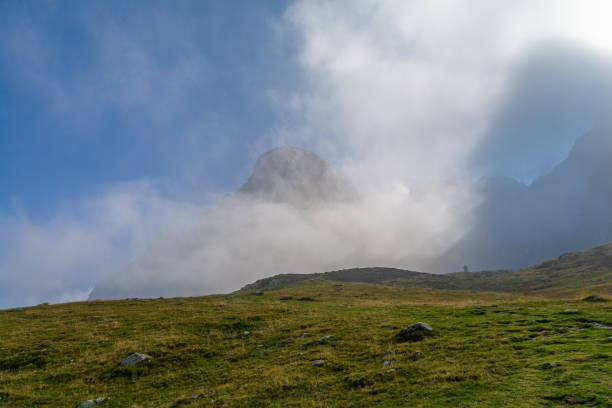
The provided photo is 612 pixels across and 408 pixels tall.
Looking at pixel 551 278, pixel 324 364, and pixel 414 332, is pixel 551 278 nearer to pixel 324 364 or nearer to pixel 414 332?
pixel 414 332

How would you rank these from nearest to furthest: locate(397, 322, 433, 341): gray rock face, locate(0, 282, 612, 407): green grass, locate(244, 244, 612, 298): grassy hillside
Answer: locate(0, 282, 612, 407): green grass, locate(397, 322, 433, 341): gray rock face, locate(244, 244, 612, 298): grassy hillside

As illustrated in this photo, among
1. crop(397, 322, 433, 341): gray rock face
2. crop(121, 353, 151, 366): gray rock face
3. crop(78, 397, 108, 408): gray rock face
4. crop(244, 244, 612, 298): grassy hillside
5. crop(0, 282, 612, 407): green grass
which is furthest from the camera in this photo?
crop(244, 244, 612, 298): grassy hillside

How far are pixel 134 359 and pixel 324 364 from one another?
15369 millimetres

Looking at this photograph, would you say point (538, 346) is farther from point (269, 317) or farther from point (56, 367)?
point (56, 367)

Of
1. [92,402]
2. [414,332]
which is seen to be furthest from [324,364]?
[92,402]

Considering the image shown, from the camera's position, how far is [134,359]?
23719mm

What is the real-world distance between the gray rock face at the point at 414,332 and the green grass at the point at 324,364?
784 mm

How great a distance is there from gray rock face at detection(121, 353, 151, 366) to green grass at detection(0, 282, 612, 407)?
64 cm

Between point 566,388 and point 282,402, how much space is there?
11.1 m

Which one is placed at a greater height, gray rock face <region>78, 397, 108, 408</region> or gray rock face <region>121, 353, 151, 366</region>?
gray rock face <region>121, 353, 151, 366</region>

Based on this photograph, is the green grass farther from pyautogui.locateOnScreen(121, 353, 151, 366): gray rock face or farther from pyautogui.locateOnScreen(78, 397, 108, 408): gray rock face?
pyautogui.locateOnScreen(78, 397, 108, 408): gray rock face

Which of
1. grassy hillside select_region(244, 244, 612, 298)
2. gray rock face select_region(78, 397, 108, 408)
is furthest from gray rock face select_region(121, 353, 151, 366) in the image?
grassy hillside select_region(244, 244, 612, 298)

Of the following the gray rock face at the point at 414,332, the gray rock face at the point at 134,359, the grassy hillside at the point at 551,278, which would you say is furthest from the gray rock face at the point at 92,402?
the grassy hillside at the point at 551,278

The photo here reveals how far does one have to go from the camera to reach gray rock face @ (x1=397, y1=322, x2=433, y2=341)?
21.8 metres
